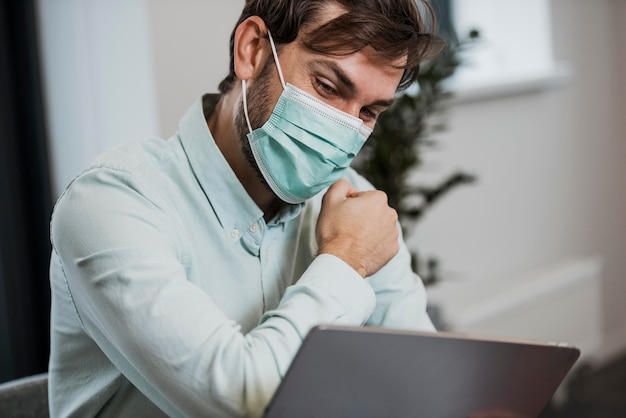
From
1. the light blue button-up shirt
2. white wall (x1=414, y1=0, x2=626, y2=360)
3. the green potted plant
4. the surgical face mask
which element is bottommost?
white wall (x1=414, y1=0, x2=626, y2=360)

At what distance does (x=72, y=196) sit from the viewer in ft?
3.53

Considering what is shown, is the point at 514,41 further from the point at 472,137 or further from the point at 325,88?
the point at 325,88

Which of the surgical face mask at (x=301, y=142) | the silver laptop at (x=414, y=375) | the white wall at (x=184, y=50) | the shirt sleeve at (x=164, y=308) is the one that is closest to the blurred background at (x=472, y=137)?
the white wall at (x=184, y=50)

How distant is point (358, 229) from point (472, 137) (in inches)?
88.7

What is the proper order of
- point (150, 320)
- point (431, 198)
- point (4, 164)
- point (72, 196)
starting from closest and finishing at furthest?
point (150, 320)
point (72, 196)
point (4, 164)
point (431, 198)

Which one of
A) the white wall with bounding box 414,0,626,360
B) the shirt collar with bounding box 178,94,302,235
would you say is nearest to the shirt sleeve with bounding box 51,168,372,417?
the shirt collar with bounding box 178,94,302,235

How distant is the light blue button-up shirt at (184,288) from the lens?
0.96 metres

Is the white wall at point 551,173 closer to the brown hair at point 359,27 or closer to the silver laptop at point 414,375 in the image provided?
the brown hair at point 359,27

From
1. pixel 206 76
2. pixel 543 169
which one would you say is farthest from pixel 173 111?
pixel 543 169

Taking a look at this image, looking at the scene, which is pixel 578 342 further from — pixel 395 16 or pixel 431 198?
pixel 395 16

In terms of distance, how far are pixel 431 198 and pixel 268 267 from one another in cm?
130

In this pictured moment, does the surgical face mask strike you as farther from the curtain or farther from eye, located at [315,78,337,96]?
the curtain

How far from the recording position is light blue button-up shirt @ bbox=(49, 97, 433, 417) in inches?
37.7

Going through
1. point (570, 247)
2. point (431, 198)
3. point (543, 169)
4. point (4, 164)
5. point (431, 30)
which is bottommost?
point (570, 247)
